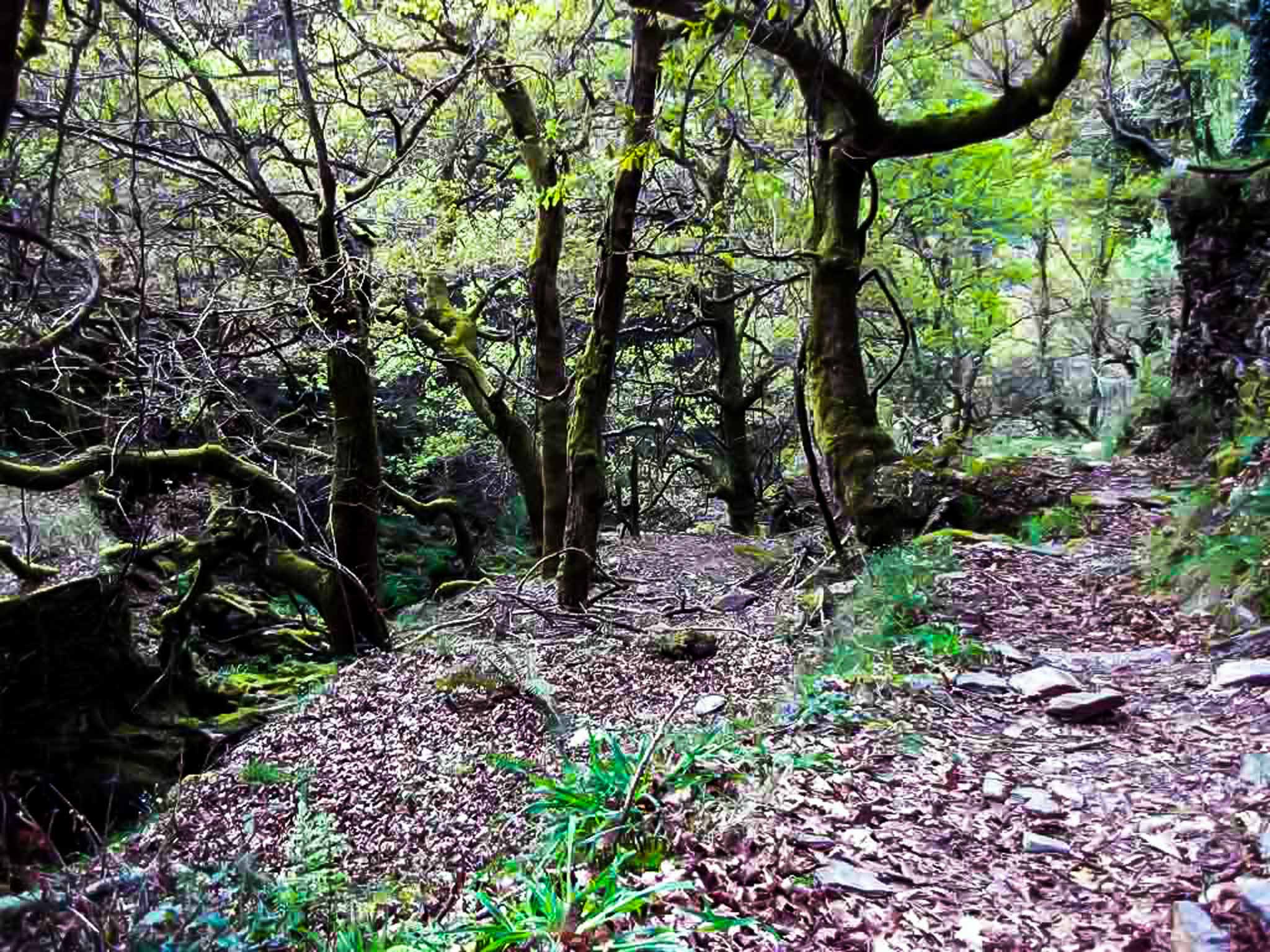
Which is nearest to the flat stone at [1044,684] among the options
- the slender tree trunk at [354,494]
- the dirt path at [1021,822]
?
the dirt path at [1021,822]

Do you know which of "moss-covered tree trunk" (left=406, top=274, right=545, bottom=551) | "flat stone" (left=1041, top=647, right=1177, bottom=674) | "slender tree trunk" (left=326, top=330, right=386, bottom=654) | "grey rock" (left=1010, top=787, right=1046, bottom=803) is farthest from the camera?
"moss-covered tree trunk" (left=406, top=274, right=545, bottom=551)

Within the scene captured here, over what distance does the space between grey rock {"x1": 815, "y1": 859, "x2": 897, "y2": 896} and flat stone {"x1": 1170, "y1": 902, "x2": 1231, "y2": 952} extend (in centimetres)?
73

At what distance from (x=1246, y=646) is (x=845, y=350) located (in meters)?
3.91

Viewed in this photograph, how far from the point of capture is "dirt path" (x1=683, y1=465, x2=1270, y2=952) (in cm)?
229

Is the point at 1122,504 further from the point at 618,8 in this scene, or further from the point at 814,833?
the point at 618,8

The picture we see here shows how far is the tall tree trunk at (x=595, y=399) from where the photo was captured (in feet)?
23.1

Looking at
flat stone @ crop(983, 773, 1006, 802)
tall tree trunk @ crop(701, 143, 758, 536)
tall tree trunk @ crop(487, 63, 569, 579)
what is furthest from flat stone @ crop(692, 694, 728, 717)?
tall tree trunk @ crop(701, 143, 758, 536)

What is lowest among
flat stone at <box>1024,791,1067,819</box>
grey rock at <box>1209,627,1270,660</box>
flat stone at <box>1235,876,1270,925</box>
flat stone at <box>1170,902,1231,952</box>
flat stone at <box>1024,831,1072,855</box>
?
flat stone at <box>1024,831,1072,855</box>

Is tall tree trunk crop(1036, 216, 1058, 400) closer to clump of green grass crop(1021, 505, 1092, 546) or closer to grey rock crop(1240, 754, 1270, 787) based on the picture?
clump of green grass crop(1021, 505, 1092, 546)

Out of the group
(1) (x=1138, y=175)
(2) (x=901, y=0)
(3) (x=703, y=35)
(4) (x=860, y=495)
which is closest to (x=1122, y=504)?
(4) (x=860, y=495)

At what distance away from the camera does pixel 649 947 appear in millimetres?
2104

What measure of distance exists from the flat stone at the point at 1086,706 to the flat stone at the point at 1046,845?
111cm

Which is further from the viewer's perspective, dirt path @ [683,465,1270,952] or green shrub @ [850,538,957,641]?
green shrub @ [850,538,957,641]

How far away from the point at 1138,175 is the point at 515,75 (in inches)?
359
